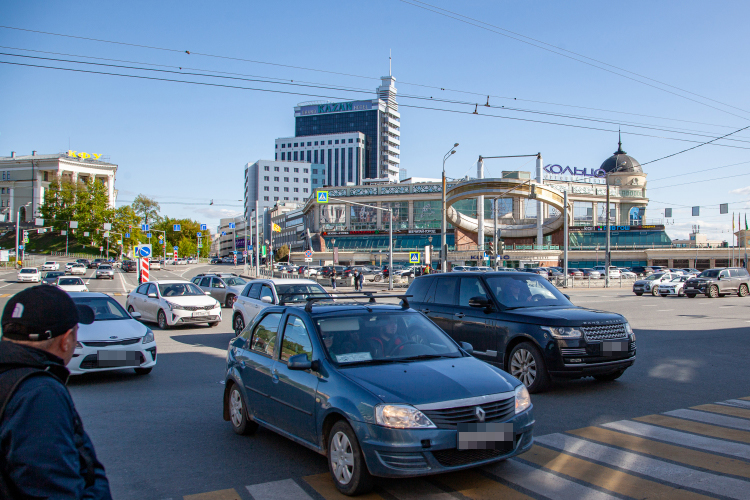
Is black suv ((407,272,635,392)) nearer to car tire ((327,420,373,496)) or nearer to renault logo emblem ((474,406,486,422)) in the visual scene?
renault logo emblem ((474,406,486,422))

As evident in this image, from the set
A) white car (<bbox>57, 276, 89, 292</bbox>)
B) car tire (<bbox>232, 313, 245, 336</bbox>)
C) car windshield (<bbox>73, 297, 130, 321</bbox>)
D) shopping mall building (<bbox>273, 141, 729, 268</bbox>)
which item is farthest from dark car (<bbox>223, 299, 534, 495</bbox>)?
shopping mall building (<bbox>273, 141, 729, 268</bbox>)

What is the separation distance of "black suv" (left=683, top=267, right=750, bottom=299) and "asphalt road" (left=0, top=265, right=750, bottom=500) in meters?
21.4

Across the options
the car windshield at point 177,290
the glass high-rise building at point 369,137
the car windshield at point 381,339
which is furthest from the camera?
the glass high-rise building at point 369,137

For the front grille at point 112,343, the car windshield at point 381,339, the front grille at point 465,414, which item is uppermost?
the car windshield at point 381,339

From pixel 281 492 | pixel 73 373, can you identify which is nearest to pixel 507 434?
pixel 281 492

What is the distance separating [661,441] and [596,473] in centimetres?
147

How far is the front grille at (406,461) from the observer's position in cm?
440

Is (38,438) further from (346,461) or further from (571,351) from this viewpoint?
(571,351)

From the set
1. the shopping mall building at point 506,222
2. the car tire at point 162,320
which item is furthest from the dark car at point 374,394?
the shopping mall building at point 506,222

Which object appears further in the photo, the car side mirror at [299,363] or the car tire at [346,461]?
the car side mirror at [299,363]

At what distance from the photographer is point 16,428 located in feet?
6.29

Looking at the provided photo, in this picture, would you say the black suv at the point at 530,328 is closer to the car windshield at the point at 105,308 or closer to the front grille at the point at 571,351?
the front grille at the point at 571,351

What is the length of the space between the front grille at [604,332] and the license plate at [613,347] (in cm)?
8

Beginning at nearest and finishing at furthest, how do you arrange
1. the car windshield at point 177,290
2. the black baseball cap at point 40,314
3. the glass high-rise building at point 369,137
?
1. the black baseball cap at point 40,314
2. the car windshield at point 177,290
3. the glass high-rise building at point 369,137
